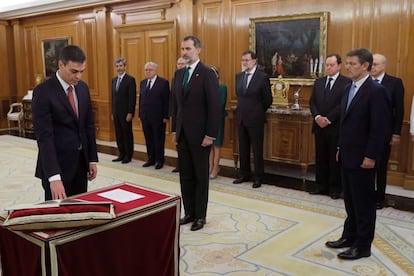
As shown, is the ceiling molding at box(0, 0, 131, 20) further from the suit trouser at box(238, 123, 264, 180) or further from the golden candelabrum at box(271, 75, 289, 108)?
the suit trouser at box(238, 123, 264, 180)

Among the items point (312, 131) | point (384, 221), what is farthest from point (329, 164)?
point (384, 221)

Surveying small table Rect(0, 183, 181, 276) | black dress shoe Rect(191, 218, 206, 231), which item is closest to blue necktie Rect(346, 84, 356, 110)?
small table Rect(0, 183, 181, 276)

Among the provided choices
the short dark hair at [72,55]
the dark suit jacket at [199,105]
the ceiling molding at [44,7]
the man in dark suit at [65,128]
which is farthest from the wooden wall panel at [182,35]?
the short dark hair at [72,55]

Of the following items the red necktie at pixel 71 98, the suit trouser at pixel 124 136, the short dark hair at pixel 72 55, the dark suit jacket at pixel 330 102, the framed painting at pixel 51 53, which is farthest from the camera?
the framed painting at pixel 51 53

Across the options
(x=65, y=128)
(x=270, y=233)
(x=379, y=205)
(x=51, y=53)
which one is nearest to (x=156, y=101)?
(x=270, y=233)

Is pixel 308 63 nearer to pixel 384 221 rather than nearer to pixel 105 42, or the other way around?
pixel 384 221

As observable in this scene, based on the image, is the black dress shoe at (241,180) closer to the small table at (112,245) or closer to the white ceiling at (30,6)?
the small table at (112,245)

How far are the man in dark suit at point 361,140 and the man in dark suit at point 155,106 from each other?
12.5ft

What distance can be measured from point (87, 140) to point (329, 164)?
11.0ft

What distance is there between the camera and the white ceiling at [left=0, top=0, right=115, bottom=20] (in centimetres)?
952

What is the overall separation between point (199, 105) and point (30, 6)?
316 inches

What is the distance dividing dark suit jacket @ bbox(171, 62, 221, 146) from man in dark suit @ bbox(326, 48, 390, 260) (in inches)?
44.5

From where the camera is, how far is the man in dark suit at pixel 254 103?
18.9 feet

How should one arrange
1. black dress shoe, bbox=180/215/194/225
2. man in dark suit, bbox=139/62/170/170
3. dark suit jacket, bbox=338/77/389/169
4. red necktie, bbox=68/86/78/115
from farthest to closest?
man in dark suit, bbox=139/62/170/170 < black dress shoe, bbox=180/215/194/225 < dark suit jacket, bbox=338/77/389/169 < red necktie, bbox=68/86/78/115
